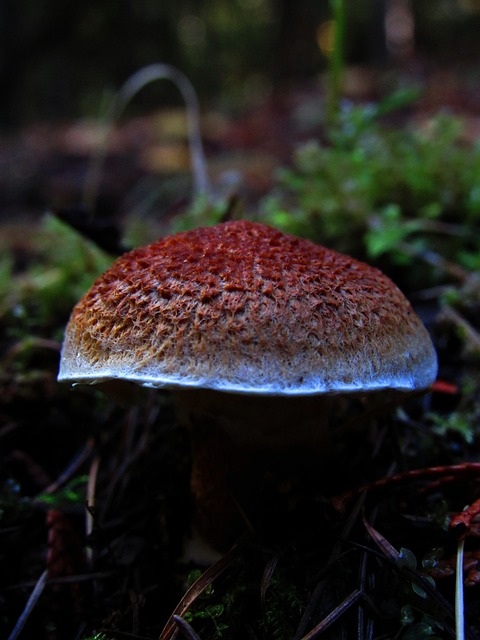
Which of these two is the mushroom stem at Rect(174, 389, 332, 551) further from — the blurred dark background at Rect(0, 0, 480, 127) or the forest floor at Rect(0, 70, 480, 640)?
the blurred dark background at Rect(0, 0, 480, 127)

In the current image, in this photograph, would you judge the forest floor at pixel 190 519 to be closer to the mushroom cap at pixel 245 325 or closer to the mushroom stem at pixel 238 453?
the mushroom stem at pixel 238 453

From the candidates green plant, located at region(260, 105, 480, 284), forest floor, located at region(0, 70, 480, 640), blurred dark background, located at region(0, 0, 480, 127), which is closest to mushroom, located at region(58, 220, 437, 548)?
forest floor, located at region(0, 70, 480, 640)

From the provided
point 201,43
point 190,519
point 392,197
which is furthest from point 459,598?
point 201,43

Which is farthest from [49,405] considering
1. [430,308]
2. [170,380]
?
[430,308]

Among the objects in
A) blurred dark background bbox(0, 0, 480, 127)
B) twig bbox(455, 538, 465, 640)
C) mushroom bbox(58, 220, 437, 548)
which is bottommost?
twig bbox(455, 538, 465, 640)

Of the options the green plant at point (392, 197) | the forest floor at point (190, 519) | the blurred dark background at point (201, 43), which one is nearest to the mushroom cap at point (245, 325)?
the forest floor at point (190, 519)

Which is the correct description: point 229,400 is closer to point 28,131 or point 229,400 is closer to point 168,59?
point 28,131
